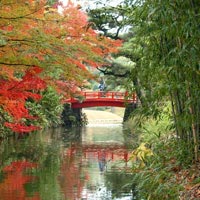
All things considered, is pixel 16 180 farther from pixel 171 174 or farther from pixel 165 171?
pixel 171 174

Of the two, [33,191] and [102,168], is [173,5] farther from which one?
[102,168]

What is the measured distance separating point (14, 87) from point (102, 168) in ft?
9.00

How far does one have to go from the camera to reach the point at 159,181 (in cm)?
565

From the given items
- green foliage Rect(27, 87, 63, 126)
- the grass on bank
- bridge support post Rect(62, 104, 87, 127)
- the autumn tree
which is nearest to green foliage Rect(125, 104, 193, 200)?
the grass on bank

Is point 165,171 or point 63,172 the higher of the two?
point 165,171

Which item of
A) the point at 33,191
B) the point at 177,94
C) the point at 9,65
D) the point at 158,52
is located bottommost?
the point at 33,191

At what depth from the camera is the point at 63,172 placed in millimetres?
9773

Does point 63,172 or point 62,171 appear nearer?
point 63,172

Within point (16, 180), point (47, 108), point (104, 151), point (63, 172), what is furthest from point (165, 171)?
point (47, 108)

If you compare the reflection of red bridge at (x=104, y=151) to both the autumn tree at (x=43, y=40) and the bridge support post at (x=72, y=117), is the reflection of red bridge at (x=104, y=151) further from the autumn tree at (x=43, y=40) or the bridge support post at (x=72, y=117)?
the bridge support post at (x=72, y=117)

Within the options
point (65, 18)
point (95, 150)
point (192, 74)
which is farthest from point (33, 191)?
point (95, 150)

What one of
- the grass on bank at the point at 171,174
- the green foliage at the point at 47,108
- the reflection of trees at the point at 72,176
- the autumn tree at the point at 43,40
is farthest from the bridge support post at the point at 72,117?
the grass on bank at the point at 171,174

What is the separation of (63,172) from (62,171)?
16 cm

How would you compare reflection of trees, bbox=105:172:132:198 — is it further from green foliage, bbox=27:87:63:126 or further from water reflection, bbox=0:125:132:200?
green foliage, bbox=27:87:63:126
